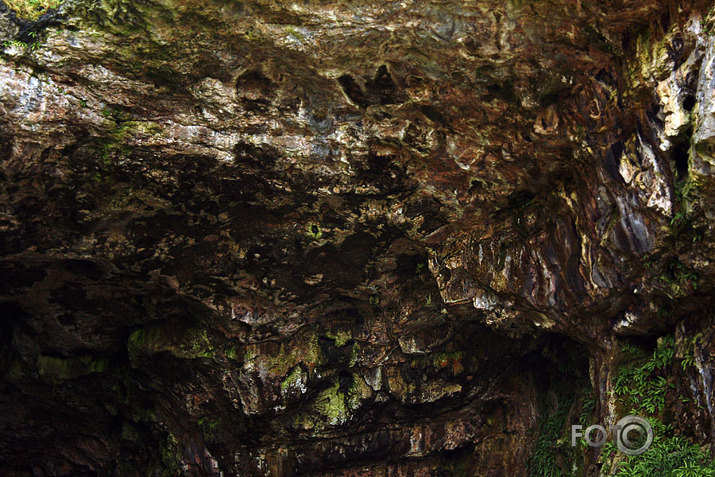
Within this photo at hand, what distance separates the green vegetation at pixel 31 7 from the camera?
5.96 m

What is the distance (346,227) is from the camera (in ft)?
27.4

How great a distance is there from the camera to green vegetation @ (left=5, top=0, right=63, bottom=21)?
5957mm

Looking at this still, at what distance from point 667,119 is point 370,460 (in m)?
8.01

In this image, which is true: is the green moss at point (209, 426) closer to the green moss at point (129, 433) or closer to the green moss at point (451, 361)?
the green moss at point (129, 433)

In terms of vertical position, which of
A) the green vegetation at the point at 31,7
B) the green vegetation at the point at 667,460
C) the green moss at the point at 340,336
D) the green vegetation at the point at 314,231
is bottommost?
the green vegetation at the point at 667,460

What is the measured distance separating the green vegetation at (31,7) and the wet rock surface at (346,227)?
90mm

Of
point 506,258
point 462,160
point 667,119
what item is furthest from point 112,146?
point 667,119

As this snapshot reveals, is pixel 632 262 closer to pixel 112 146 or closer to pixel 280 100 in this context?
pixel 280 100

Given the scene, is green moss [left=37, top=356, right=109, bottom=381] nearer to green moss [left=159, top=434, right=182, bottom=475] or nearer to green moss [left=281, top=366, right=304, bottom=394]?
green moss [left=159, top=434, right=182, bottom=475]

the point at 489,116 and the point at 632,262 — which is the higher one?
the point at 489,116

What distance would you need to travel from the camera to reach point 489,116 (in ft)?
22.0

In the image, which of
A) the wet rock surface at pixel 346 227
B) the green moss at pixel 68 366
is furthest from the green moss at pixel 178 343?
the green moss at pixel 68 366

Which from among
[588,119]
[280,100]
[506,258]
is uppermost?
[280,100]

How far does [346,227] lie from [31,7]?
15.0 ft
